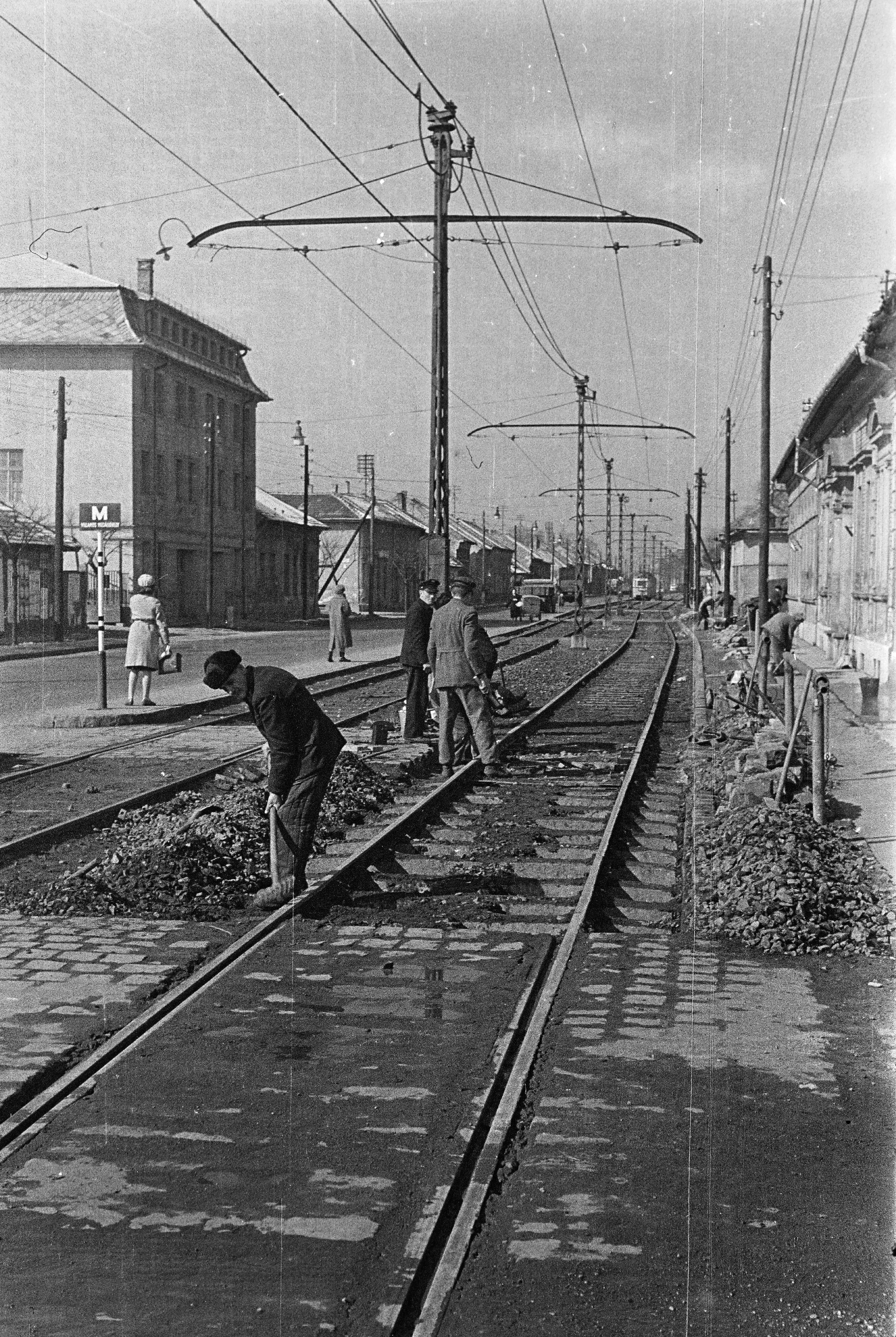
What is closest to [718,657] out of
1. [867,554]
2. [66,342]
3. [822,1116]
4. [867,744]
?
[867,554]

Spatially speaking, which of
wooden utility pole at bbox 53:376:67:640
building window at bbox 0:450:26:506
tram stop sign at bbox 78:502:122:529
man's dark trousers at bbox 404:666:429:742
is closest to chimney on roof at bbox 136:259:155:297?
→ building window at bbox 0:450:26:506

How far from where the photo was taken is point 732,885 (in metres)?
8.51

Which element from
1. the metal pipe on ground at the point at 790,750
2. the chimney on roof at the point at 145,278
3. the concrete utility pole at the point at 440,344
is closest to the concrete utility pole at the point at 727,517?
the chimney on roof at the point at 145,278

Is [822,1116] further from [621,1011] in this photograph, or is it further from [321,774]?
[321,774]

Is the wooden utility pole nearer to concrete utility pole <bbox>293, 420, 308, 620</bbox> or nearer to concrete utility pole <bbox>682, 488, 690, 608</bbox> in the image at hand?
concrete utility pole <bbox>293, 420, 308, 620</bbox>

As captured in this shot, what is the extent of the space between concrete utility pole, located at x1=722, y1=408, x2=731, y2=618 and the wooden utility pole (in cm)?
2400

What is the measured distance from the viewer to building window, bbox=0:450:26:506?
54.8 meters

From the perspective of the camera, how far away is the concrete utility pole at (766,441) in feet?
102

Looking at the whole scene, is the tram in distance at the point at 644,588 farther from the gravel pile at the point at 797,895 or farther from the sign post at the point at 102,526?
the gravel pile at the point at 797,895

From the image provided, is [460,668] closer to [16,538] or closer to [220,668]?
[220,668]

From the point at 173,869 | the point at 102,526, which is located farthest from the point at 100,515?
the point at 173,869

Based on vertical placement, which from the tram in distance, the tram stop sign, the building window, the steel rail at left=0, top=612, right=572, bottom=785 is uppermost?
the building window

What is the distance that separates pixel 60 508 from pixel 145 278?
2380 cm

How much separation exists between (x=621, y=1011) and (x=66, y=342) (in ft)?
170
